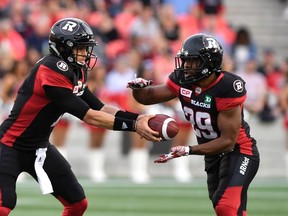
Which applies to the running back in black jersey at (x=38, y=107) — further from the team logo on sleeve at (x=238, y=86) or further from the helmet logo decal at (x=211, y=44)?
the team logo on sleeve at (x=238, y=86)

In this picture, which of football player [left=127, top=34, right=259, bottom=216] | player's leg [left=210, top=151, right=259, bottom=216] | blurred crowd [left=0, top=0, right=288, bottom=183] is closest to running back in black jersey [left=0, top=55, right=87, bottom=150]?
football player [left=127, top=34, right=259, bottom=216]

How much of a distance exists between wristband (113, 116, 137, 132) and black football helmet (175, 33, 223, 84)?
641 mm

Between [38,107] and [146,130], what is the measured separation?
866 millimetres

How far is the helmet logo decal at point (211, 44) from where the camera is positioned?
6.84 metres

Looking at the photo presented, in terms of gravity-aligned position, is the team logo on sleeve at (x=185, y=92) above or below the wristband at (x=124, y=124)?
above

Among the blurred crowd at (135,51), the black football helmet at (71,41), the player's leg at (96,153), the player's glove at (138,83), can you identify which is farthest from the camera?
the player's leg at (96,153)

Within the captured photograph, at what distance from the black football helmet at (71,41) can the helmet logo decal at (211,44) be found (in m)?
0.86

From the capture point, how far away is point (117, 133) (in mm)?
14039

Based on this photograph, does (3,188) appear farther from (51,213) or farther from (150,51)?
(150,51)

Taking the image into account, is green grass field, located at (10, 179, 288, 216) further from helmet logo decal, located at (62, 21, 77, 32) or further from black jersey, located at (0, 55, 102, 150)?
helmet logo decal, located at (62, 21, 77, 32)

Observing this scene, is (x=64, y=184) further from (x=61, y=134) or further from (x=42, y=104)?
(x=61, y=134)

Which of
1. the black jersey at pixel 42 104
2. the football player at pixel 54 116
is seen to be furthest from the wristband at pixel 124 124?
the black jersey at pixel 42 104

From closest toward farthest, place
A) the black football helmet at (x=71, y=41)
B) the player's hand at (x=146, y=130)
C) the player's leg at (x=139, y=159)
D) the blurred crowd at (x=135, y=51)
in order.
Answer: the player's hand at (x=146, y=130)
the black football helmet at (x=71, y=41)
the player's leg at (x=139, y=159)
the blurred crowd at (x=135, y=51)

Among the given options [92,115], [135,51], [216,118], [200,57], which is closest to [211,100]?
[216,118]
